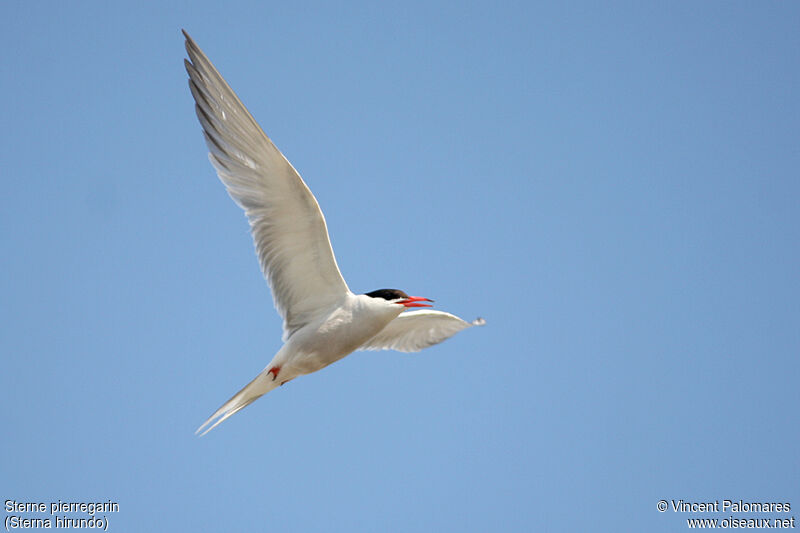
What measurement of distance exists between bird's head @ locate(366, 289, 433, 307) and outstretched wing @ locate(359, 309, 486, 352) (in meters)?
0.77

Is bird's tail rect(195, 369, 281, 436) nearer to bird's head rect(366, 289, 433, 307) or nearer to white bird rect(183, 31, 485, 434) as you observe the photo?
white bird rect(183, 31, 485, 434)

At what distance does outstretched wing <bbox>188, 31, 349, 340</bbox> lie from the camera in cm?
610

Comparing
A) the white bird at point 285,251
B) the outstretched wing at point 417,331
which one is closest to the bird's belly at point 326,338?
the white bird at point 285,251

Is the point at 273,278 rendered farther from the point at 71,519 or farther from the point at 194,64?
the point at 71,519

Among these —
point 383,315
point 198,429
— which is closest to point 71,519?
point 198,429

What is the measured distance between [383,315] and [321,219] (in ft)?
3.03

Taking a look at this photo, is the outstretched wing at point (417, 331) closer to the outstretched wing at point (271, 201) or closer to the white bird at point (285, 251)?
the white bird at point (285, 251)

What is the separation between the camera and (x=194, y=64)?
6.00 meters

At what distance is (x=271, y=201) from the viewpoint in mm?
6359

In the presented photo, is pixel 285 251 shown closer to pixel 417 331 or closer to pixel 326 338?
pixel 326 338

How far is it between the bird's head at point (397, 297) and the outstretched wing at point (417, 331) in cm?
77

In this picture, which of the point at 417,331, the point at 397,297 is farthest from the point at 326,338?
the point at 417,331

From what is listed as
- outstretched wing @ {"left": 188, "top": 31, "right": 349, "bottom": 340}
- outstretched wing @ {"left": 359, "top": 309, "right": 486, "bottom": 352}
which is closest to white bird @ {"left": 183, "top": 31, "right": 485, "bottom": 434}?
outstretched wing @ {"left": 188, "top": 31, "right": 349, "bottom": 340}

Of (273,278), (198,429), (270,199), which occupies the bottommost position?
(198,429)
